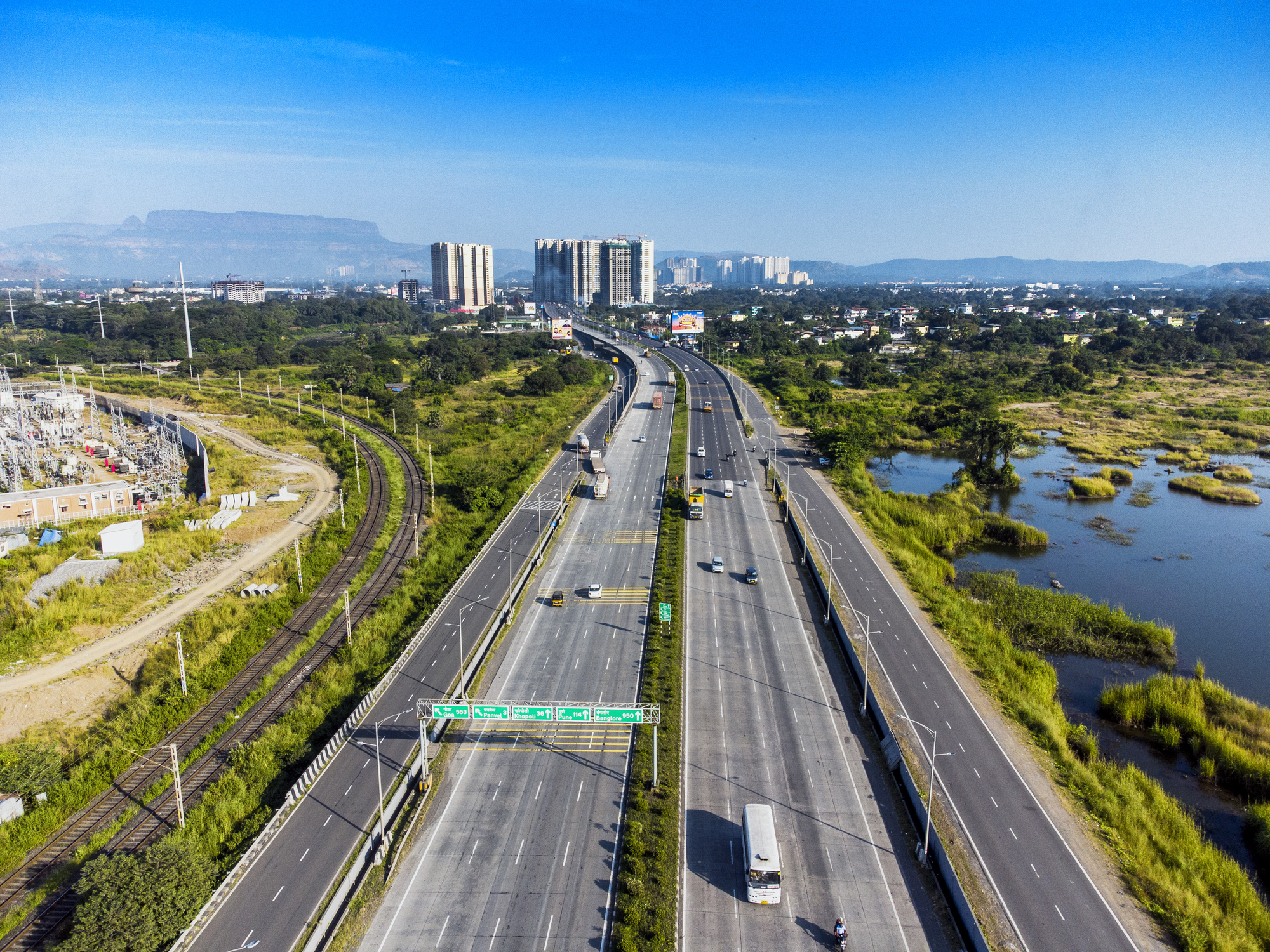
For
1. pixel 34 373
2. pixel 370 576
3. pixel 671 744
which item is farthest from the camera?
pixel 34 373

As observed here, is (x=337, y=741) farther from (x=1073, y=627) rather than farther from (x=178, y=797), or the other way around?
(x=1073, y=627)

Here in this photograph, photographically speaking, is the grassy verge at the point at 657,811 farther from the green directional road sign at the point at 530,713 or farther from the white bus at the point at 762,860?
→ the green directional road sign at the point at 530,713

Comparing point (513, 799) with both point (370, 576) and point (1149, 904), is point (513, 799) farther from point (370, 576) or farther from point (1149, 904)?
point (370, 576)

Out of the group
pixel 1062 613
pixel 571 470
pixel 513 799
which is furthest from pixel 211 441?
pixel 1062 613

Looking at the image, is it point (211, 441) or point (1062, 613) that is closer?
point (1062, 613)

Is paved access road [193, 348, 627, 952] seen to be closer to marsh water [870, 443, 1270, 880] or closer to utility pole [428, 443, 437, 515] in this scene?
utility pole [428, 443, 437, 515]

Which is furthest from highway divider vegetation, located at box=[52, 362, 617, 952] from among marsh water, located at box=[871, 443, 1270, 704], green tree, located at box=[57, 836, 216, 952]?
marsh water, located at box=[871, 443, 1270, 704]
